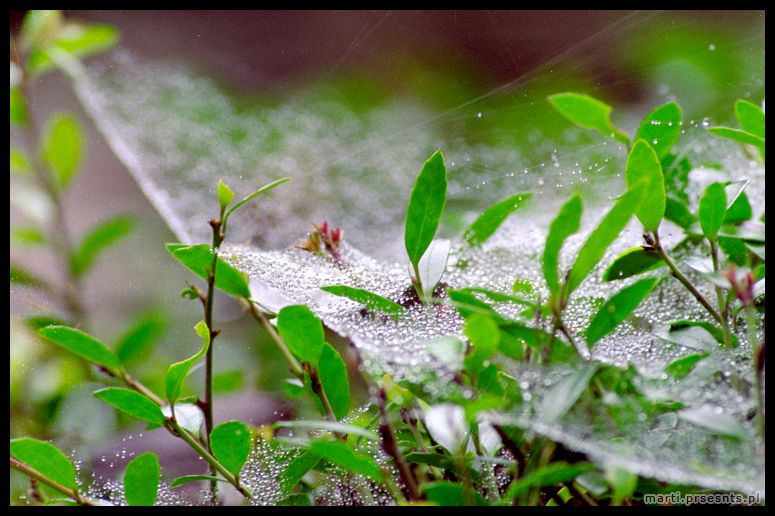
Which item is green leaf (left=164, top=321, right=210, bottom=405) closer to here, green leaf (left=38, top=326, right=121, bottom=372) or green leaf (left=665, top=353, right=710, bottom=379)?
green leaf (left=38, top=326, right=121, bottom=372)

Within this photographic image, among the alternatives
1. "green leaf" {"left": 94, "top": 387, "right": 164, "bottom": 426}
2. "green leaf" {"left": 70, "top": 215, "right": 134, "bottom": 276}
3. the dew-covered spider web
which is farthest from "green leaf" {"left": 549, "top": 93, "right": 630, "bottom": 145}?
"green leaf" {"left": 70, "top": 215, "right": 134, "bottom": 276}

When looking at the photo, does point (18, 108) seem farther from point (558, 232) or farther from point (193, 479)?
point (558, 232)

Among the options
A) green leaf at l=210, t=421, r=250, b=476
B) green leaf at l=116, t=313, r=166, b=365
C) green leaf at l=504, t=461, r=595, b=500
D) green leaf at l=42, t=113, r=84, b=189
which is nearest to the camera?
green leaf at l=504, t=461, r=595, b=500

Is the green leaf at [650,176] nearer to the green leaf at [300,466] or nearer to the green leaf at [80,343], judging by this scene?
the green leaf at [300,466]

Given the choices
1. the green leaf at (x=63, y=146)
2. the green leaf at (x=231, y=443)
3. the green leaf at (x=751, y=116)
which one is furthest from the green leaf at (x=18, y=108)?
the green leaf at (x=751, y=116)

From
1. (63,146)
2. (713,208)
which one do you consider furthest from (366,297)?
(63,146)
